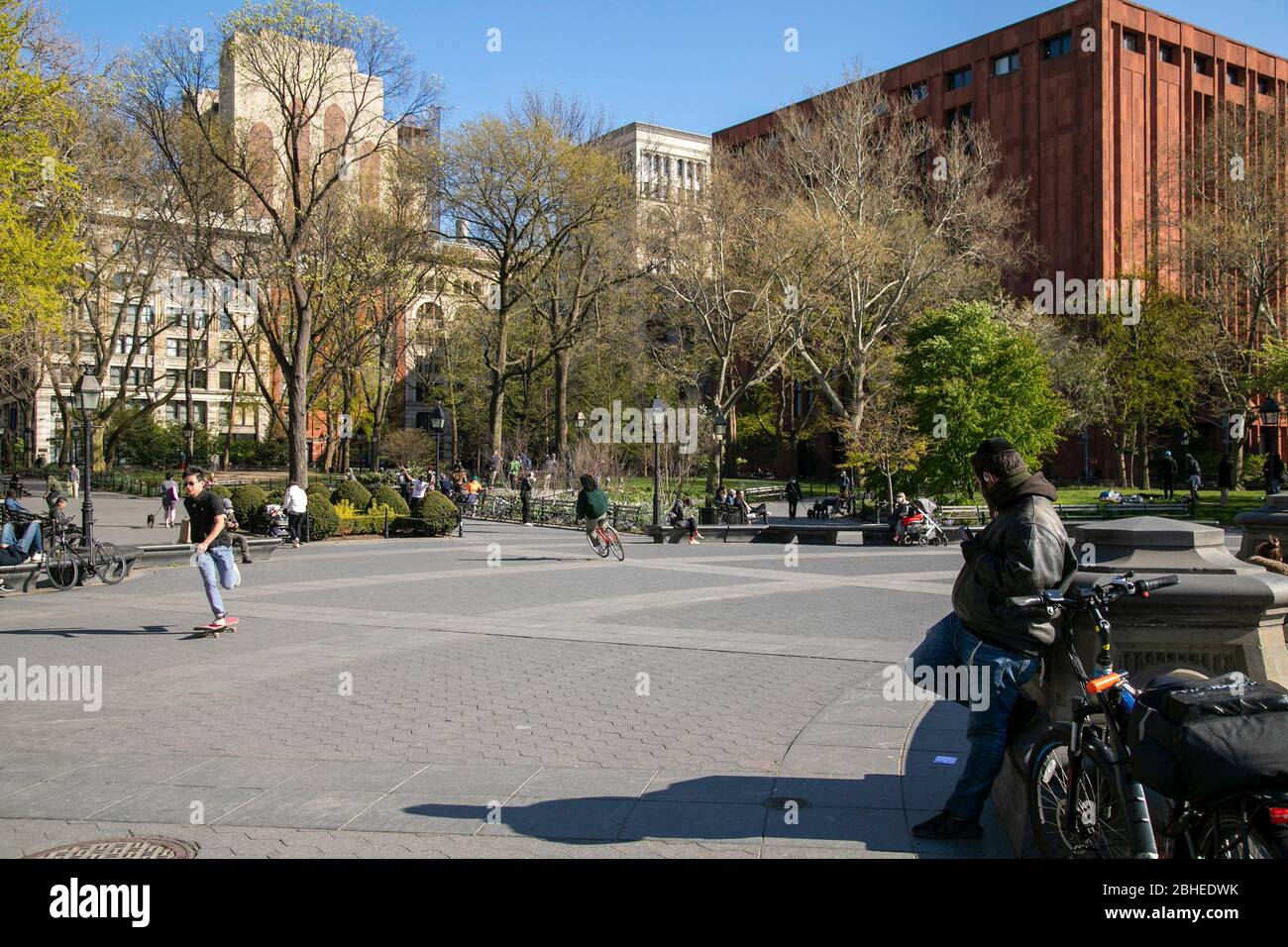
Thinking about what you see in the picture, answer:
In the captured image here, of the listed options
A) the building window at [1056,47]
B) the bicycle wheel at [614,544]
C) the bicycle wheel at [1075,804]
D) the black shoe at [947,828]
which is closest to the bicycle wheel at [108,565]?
the bicycle wheel at [614,544]

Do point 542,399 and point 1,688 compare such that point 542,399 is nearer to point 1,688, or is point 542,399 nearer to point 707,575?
point 707,575

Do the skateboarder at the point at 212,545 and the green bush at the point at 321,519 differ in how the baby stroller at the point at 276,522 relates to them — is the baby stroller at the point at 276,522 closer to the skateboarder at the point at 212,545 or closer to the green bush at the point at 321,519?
the green bush at the point at 321,519

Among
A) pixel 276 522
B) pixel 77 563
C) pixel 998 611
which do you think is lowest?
pixel 77 563

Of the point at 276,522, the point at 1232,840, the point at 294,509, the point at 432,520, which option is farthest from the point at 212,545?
the point at 432,520

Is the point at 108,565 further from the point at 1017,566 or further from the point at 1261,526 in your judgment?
the point at 1261,526

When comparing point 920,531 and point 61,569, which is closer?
point 61,569

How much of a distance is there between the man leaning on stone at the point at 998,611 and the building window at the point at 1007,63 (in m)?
66.2

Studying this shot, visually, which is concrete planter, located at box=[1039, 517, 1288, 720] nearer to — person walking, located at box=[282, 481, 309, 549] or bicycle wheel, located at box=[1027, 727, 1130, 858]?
bicycle wheel, located at box=[1027, 727, 1130, 858]

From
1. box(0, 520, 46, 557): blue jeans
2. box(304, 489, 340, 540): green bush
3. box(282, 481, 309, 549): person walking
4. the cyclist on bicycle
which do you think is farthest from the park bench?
box(0, 520, 46, 557): blue jeans

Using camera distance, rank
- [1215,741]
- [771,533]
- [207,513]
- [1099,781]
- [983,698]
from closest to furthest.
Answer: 1. [1215,741]
2. [1099,781]
3. [983,698]
4. [207,513]
5. [771,533]

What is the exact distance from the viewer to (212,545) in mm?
11539

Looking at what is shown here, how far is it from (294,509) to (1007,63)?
56.6m

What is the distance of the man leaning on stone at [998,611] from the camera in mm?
4496

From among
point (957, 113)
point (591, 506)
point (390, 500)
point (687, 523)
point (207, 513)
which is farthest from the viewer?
point (957, 113)
